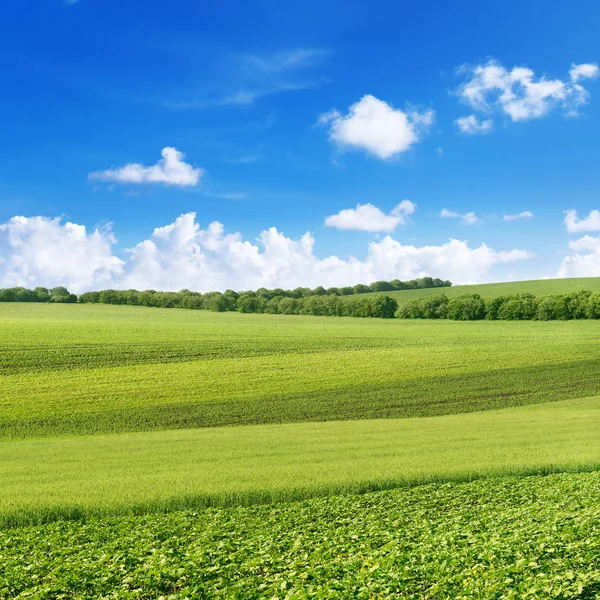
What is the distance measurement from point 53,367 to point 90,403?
10763 mm

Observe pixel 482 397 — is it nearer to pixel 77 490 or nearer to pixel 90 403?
pixel 90 403

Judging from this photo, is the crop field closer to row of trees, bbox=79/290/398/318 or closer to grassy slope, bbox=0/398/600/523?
grassy slope, bbox=0/398/600/523

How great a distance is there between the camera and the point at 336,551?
45.3 feet

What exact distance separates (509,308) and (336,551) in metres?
96.0

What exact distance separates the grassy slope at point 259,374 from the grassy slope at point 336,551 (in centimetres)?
2388

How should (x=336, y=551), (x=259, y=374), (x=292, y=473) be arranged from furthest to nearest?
(x=259, y=374) < (x=292, y=473) < (x=336, y=551)

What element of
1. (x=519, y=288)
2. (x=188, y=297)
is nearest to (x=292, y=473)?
(x=188, y=297)

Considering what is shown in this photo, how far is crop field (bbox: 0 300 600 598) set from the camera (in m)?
12.4

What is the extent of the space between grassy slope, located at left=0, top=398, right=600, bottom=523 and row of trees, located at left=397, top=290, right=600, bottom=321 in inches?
2638

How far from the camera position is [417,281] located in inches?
6850

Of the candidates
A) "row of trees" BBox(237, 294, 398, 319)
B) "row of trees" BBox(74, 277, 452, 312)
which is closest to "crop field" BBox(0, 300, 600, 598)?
"row of trees" BBox(237, 294, 398, 319)

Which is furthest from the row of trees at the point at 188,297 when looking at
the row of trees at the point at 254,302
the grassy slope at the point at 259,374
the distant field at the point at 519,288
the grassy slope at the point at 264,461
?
the grassy slope at the point at 264,461

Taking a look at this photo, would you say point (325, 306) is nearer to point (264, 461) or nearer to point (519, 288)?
point (519, 288)

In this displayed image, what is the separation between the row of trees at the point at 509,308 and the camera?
98312 millimetres
